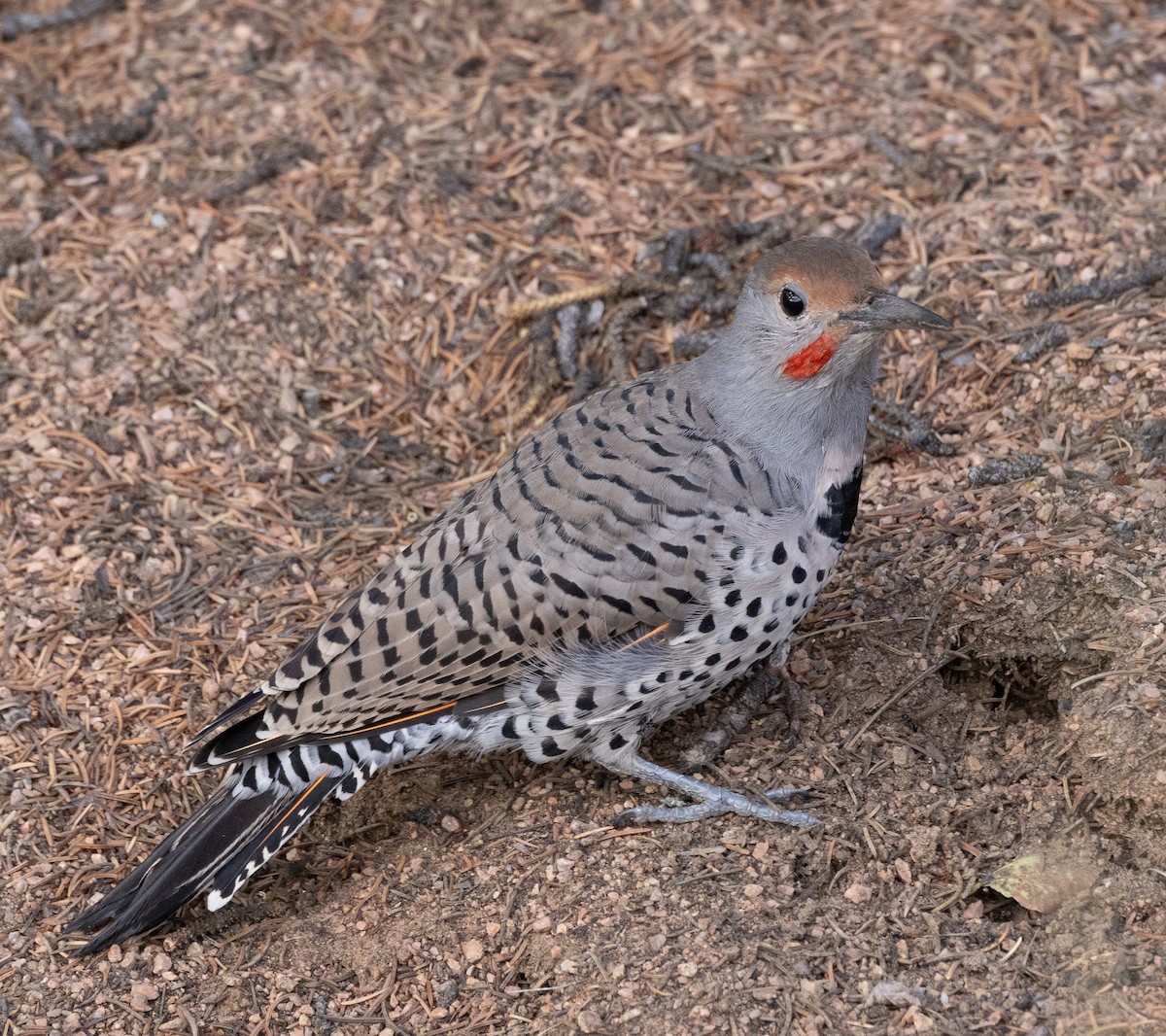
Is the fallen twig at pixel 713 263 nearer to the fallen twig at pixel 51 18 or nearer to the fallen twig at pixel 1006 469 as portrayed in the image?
the fallen twig at pixel 1006 469

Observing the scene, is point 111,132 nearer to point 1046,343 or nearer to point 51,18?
point 51,18

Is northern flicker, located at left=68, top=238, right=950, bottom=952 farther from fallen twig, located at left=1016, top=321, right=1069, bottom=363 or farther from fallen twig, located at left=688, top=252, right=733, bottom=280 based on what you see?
fallen twig, located at left=688, top=252, right=733, bottom=280

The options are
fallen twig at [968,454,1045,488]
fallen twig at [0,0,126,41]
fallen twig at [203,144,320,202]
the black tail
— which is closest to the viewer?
the black tail

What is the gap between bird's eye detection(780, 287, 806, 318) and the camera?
3996 mm

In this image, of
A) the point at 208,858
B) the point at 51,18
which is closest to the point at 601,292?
the point at 208,858

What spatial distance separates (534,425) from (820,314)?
69.3 inches

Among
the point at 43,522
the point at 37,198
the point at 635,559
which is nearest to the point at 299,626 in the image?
the point at 43,522

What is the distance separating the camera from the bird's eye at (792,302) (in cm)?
400

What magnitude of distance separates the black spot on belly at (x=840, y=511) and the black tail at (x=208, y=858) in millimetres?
1713

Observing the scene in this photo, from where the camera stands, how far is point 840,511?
163 inches

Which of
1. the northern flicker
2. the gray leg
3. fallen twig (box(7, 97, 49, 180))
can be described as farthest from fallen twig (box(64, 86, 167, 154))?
the gray leg

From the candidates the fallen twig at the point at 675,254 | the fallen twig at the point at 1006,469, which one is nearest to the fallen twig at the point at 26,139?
the fallen twig at the point at 675,254

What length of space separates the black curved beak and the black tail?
2.13 metres

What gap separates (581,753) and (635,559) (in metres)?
0.76
